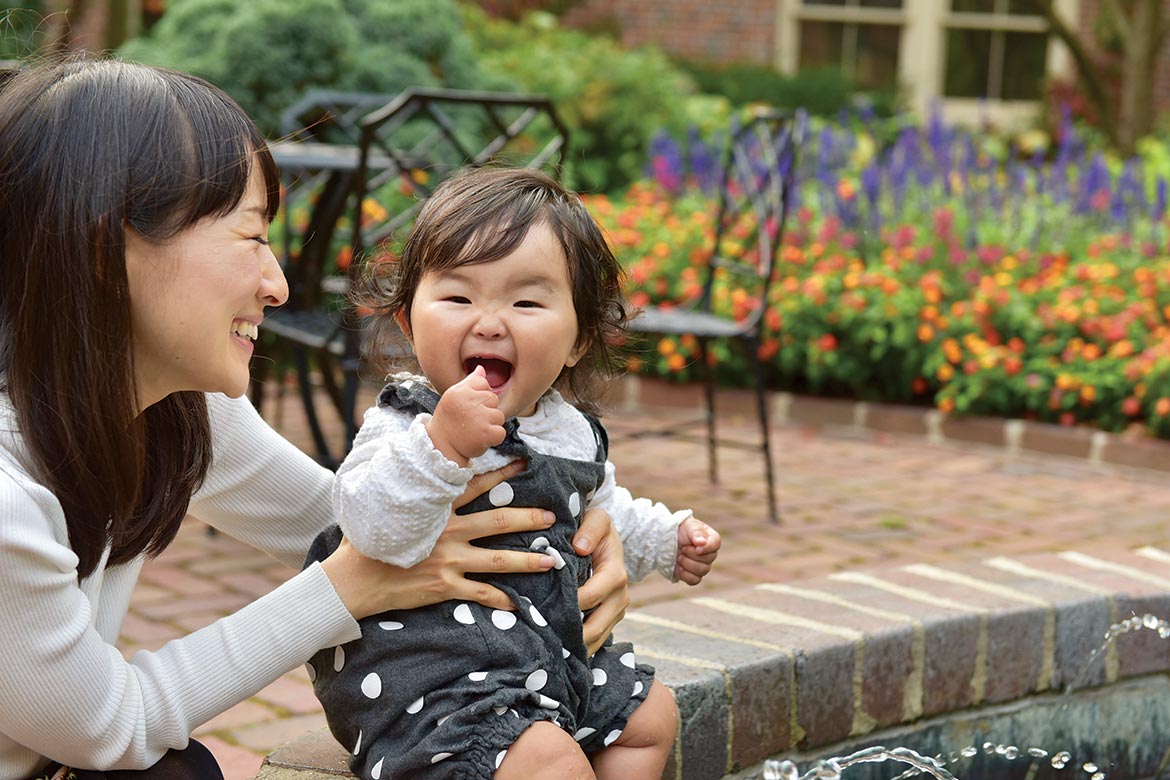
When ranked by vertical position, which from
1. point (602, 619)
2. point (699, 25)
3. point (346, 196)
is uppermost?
point (699, 25)

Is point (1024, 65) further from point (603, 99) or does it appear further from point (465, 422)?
point (465, 422)

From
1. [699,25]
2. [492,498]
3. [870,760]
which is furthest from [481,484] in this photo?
[699,25]

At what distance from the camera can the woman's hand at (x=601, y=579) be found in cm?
175

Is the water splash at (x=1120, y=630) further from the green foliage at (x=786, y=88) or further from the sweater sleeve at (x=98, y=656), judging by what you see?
the green foliage at (x=786, y=88)

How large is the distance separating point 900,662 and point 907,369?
12.7ft

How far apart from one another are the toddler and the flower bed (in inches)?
133

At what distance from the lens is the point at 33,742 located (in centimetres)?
143

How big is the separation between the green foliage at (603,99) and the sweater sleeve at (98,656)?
318 inches

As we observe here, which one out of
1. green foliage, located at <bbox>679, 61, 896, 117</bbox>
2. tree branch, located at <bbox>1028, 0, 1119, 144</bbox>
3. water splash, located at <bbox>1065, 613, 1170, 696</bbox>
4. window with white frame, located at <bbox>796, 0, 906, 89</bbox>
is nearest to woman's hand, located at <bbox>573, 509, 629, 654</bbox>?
water splash, located at <bbox>1065, 613, 1170, 696</bbox>

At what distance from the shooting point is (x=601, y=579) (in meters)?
1.76

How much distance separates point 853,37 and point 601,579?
13.5 meters

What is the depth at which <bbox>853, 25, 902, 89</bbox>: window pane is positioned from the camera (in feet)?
47.0

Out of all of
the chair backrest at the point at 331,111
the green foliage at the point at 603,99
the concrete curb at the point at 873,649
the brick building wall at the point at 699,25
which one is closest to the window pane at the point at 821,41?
the brick building wall at the point at 699,25

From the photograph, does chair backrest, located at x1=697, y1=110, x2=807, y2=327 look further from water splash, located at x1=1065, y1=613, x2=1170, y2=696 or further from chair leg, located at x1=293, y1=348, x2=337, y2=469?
water splash, located at x1=1065, y1=613, x2=1170, y2=696
